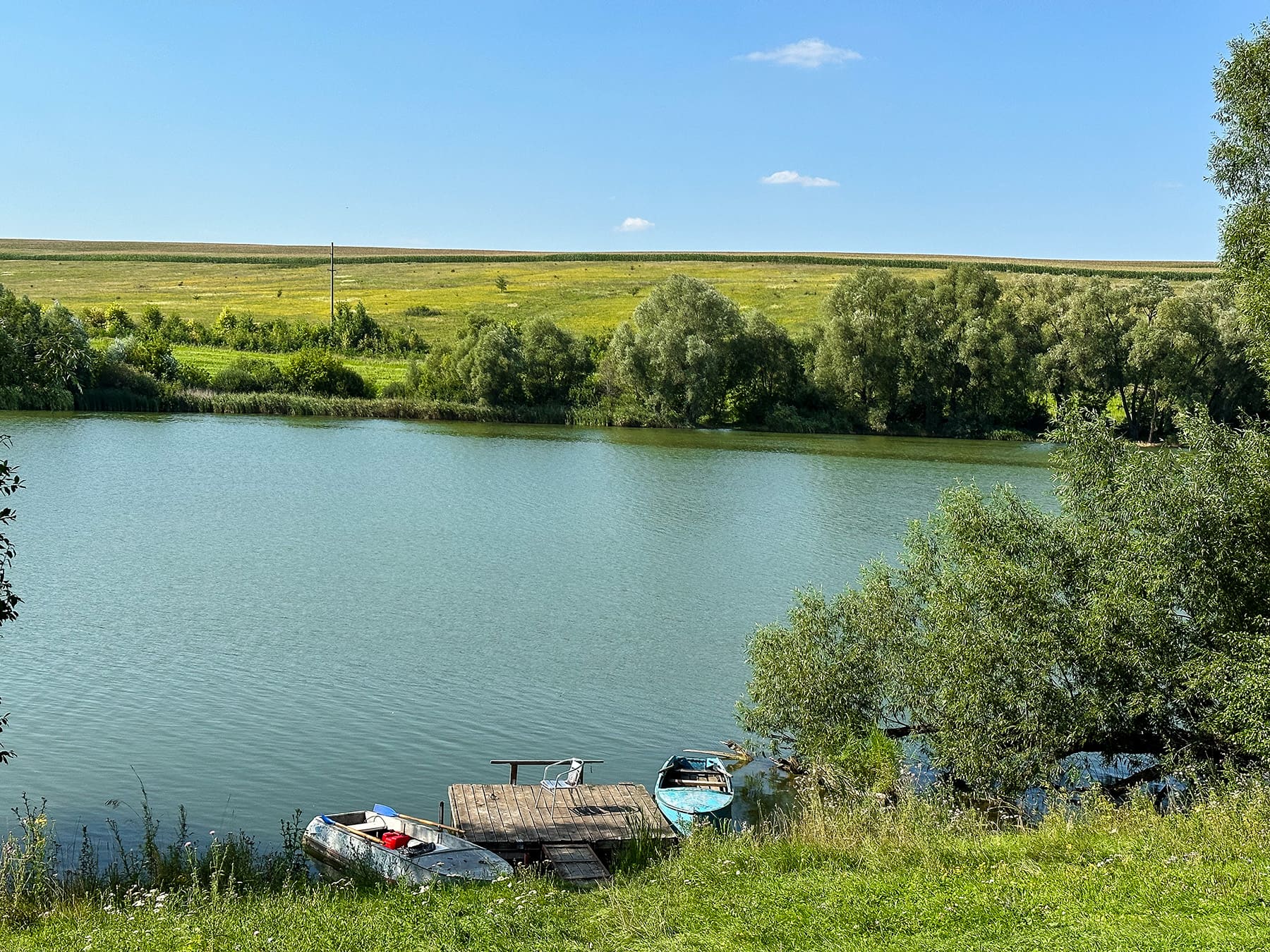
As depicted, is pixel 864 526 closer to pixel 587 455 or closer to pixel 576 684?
pixel 576 684

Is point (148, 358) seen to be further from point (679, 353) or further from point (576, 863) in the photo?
point (576, 863)

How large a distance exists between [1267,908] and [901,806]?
567cm

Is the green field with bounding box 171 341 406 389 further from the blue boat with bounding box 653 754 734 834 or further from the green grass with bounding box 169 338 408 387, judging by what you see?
the blue boat with bounding box 653 754 734 834

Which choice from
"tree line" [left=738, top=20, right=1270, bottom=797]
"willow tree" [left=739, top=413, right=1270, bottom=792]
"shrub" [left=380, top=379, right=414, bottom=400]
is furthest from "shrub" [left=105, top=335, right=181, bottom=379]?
"willow tree" [left=739, top=413, right=1270, bottom=792]

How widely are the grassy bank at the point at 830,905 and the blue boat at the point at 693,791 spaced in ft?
9.80

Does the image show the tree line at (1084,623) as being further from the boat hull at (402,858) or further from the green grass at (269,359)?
the green grass at (269,359)

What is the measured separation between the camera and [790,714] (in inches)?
813

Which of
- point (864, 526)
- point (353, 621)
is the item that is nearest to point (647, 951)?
point (353, 621)

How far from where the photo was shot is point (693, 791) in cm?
1892

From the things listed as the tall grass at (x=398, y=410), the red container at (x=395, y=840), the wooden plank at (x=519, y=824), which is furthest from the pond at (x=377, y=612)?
the tall grass at (x=398, y=410)

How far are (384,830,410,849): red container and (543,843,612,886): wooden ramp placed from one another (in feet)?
6.31

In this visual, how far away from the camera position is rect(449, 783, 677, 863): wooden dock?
53.8 ft

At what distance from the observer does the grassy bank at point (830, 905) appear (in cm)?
1101

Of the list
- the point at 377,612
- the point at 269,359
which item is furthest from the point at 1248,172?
the point at 269,359
